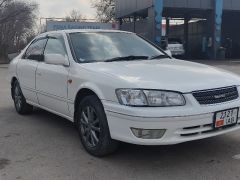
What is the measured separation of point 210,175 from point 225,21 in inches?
1458

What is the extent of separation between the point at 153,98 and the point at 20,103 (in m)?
3.95

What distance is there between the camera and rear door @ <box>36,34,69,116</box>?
18.5 ft

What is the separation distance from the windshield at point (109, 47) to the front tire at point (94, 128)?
30.2 inches

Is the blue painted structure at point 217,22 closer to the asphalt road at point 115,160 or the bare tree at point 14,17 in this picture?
the bare tree at point 14,17

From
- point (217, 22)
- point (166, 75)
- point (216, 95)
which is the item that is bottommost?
point (216, 95)

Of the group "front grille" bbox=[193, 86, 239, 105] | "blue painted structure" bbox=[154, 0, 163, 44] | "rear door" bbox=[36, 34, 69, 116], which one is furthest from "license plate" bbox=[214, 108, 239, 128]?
"blue painted structure" bbox=[154, 0, 163, 44]

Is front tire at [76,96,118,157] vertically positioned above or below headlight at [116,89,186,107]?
below

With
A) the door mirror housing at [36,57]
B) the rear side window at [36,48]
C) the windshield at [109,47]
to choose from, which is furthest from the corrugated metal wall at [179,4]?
the windshield at [109,47]

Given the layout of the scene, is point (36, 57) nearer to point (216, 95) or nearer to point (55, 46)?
point (55, 46)

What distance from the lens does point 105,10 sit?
55.8 m

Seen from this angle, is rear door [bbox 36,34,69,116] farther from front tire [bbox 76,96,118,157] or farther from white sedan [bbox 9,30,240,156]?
front tire [bbox 76,96,118,157]

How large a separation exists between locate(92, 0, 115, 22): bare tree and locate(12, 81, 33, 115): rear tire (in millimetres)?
48269

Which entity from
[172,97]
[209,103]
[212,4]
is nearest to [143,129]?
[172,97]

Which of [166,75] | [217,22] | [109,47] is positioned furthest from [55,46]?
[217,22]
